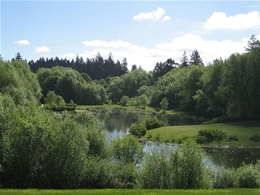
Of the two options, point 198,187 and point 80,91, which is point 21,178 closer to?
point 198,187

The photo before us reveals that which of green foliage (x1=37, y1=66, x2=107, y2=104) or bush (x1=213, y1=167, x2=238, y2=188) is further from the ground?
green foliage (x1=37, y1=66, x2=107, y2=104)

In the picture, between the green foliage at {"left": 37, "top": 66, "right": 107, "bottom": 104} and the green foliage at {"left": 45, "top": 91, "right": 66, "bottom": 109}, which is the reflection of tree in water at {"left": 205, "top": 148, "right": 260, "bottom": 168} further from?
the green foliage at {"left": 37, "top": 66, "right": 107, "bottom": 104}

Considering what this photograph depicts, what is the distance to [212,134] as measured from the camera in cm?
6631

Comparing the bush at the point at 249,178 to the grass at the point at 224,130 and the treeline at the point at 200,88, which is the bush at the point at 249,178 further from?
the treeline at the point at 200,88

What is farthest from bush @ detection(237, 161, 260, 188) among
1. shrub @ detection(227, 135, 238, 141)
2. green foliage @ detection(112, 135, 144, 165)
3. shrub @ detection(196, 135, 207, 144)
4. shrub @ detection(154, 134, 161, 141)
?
shrub @ detection(154, 134, 161, 141)

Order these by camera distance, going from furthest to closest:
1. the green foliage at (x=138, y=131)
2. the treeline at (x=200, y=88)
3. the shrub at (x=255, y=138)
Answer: the treeline at (x=200, y=88)
the green foliage at (x=138, y=131)
the shrub at (x=255, y=138)

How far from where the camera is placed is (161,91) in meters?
149

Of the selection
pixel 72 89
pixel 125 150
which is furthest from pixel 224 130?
pixel 72 89

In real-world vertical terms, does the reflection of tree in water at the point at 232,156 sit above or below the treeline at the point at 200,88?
below

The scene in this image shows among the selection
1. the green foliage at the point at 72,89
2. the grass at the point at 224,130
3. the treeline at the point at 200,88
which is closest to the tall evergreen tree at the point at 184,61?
the treeline at the point at 200,88

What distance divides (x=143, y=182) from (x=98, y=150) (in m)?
8.95

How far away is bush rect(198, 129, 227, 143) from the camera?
65.7 metres

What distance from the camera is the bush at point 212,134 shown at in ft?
216

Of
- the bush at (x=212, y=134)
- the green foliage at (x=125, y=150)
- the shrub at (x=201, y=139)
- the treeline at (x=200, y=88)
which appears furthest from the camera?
the treeline at (x=200, y=88)
